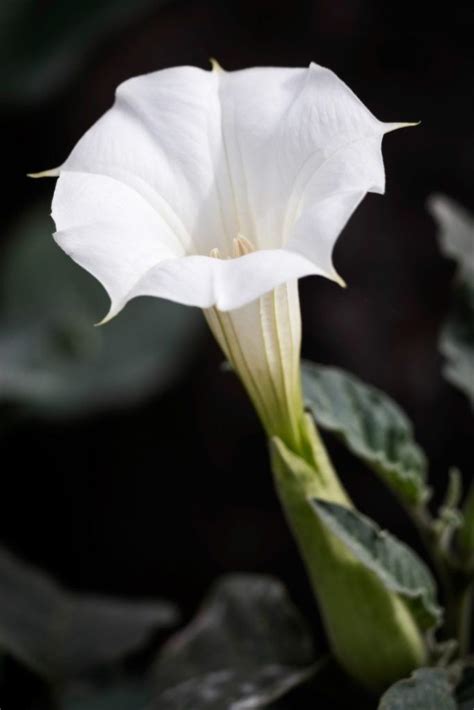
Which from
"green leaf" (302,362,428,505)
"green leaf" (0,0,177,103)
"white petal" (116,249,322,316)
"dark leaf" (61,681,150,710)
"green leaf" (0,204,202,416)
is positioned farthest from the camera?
"green leaf" (0,0,177,103)

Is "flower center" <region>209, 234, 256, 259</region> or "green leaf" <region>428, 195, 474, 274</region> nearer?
"flower center" <region>209, 234, 256, 259</region>

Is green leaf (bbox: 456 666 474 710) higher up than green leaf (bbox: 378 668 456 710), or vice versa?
green leaf (bbox: 378 668 456 710)

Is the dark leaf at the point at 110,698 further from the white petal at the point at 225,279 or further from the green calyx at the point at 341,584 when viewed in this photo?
the white petal at the point at 225,279

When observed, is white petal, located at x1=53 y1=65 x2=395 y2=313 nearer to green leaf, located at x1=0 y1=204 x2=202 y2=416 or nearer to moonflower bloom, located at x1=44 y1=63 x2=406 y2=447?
moonflower bloom, located at x1=44 y1=63 x2=406 y2=447

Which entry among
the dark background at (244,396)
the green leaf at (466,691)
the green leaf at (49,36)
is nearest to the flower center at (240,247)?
the green leaf at (466,691)

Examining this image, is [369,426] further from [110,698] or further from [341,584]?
[110,698]

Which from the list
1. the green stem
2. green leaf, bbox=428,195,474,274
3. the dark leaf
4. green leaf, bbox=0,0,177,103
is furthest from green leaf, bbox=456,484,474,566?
green leaf, bbox=0,0,177,103

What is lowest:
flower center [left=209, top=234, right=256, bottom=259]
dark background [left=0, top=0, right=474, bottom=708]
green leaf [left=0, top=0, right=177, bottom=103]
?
dark background [left=0, top=0, right=474, bottom=708]
